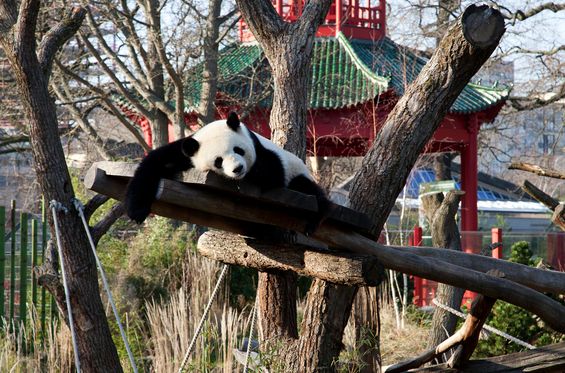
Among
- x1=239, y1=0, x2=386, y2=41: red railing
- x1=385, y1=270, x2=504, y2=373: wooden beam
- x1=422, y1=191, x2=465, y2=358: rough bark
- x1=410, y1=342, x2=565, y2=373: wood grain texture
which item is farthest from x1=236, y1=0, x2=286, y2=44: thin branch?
x1=239, y1=0, x2=386, y2=41: red railing

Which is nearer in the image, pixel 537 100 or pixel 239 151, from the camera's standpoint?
pixel 239 151

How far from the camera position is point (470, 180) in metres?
13.2

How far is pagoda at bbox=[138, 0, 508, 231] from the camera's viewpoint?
11.7 metres

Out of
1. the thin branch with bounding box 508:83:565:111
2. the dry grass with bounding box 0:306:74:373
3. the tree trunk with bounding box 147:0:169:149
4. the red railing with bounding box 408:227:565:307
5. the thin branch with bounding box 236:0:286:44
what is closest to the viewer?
the thin branch with bounding box 236:0:286:44

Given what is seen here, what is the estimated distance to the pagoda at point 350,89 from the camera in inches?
460

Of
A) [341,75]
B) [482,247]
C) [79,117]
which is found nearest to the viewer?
[482,247]

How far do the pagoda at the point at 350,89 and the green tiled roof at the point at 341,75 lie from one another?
15 millimetres

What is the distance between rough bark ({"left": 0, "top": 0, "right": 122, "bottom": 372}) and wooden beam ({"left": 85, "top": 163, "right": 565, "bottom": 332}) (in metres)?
1.30

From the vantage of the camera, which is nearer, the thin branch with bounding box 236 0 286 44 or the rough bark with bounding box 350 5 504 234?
the rough bark with bounding box 350 5 504 234

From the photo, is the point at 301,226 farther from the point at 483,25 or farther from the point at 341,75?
the point at 341,75

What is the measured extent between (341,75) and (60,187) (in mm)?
8734

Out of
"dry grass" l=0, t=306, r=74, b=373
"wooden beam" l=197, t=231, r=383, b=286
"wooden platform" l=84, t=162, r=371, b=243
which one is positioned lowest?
"dry grass" l=0, t=306, r=74, b=373

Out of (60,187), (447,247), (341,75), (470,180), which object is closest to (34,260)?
(60,187)

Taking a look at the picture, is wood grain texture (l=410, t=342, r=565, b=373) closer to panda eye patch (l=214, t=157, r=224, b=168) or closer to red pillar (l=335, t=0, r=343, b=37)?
panda eye patch (l=214, t=157, r=224, b=168)
